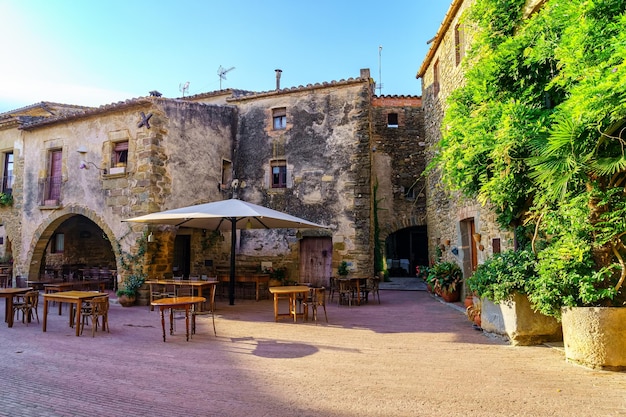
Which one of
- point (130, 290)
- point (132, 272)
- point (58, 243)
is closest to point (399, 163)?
point (132, 272)

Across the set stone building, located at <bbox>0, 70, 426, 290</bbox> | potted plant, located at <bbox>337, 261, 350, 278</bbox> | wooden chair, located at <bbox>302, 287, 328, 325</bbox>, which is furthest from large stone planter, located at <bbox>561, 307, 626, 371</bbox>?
potted plant, located at <bbox>337, 261, 350, 278</bbox>

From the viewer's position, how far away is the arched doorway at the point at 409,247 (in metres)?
17.3

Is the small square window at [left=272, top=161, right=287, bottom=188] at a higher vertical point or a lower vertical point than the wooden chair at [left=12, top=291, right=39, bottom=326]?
higher

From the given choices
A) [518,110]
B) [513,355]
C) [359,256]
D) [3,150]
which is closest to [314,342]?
[513,355]

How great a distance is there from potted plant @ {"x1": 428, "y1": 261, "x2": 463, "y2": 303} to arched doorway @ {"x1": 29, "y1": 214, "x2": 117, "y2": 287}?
9.84 meters

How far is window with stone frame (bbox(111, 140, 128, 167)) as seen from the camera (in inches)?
422

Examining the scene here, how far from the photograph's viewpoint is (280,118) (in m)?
12.8

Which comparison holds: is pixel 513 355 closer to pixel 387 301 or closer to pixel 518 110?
pixel 518 110

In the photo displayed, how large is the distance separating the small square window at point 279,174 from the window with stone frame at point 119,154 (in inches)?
168

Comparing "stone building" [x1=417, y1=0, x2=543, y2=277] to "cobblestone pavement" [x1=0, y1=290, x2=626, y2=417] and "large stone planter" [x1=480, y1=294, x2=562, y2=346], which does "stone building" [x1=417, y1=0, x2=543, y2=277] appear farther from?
"cobblestone pavement" [x1=0, y1=290, x2=626, y2=417]

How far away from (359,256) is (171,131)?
20.4 feet

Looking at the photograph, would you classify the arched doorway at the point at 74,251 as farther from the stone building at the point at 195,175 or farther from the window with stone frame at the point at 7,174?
the window with stone frame at the point at 7,174

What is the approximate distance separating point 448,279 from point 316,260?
399cm

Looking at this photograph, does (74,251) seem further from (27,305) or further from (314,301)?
(314,301)
